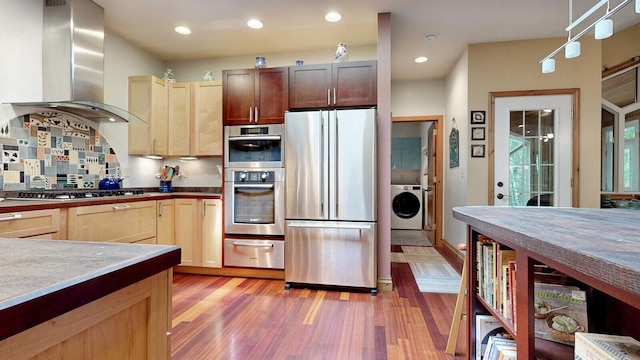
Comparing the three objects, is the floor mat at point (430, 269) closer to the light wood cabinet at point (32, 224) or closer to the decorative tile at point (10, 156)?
the light wood cabinet at point (32, 224)

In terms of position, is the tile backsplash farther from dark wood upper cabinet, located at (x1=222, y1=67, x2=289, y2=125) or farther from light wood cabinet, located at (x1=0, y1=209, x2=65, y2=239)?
dark wood upper cabinet, located at (x1=222, y1=67, x2=289, y2=125)

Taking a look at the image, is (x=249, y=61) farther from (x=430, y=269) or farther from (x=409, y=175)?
(x=409, y=175)

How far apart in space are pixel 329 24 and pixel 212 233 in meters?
2.48

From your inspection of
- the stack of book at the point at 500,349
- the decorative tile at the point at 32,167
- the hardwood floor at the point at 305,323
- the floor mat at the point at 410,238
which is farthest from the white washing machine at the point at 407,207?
the decorative tile at the point at 32,167

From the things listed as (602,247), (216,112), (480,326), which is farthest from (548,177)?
(216,112)

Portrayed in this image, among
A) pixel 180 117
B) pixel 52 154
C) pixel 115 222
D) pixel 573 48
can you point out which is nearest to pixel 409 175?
pixel 180 117

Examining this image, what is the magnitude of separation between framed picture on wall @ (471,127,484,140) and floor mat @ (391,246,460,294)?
154 cm

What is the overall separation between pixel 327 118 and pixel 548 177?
8.66 ft

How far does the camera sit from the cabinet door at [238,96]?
120 inches

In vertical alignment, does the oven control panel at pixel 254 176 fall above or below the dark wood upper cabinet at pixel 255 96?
below

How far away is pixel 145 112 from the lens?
10.8 ft

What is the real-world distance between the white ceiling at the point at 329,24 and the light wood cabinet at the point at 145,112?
52cm

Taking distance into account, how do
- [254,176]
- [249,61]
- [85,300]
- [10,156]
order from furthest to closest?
[249,61], [254,176], [10,156], [85,300]

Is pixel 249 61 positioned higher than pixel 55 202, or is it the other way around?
pixel 249 61
